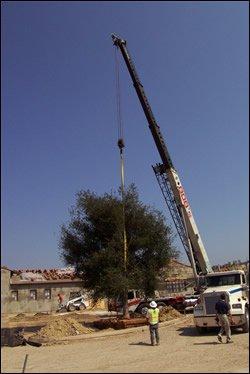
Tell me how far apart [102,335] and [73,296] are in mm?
30208

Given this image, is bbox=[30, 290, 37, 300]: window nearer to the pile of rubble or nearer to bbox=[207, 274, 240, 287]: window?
the pile of rubble

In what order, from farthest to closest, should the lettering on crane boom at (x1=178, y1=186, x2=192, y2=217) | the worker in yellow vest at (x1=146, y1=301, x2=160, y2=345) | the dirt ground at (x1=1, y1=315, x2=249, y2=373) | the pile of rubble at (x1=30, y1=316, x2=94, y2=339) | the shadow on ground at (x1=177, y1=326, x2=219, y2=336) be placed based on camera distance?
the lettering on crane boom at (x1=178, y1=186, x2=192, y2=217) → the pile of rubble at (x1=30, y1=316, x2=94, y2=339) → the shadow on ground at (x1=177, y1=326, x2=219, y2=336) → the worker in yellow vest at (x1=146, y1=301, x2=160, y2=345) → the dirt ground at (x1=1, y1=315, x2=249, y2=373)

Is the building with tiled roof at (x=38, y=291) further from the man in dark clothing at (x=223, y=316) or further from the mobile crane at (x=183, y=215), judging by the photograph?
the man in dark clothing at (x=223, y=316)

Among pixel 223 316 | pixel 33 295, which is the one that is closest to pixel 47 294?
pixel 33 295

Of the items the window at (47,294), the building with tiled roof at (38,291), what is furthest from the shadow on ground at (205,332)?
the window at (47,294)

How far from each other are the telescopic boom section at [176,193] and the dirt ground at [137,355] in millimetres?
6575

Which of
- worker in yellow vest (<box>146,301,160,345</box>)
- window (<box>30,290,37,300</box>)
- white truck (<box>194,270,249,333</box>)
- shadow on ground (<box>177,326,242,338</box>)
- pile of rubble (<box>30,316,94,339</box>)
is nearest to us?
worker in yellow vest (<box>146,301,160,345</box>)

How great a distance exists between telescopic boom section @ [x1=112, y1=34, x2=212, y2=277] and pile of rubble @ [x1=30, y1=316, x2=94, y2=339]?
7.14 meters

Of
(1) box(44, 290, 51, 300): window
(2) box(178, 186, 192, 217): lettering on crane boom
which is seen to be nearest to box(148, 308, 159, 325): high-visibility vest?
(2) box(178, 186, 192, 217): lettering on crane boom

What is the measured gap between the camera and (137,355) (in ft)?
48.5

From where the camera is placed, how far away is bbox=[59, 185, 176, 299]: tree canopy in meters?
26.5

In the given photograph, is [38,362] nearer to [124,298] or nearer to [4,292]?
[4,292]

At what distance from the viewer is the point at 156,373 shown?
9.53 metres

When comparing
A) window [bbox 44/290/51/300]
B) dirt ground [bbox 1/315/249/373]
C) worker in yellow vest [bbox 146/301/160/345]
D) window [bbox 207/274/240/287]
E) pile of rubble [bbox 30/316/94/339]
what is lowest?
dirt ground [bbox 1/315/249/373]
